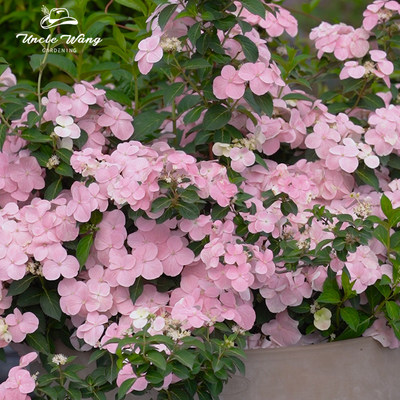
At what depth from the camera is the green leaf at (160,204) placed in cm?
160

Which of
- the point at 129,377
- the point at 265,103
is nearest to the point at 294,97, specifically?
the point at 265,103

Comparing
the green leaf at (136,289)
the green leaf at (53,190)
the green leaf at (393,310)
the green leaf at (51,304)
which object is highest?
the green leaf at (53,190)

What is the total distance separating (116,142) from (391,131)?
2.13 ft

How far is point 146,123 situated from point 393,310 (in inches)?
28.1

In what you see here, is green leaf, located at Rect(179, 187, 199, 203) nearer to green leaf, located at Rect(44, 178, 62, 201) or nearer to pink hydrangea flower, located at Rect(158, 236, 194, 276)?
pink hydrangea flower, located at Rect(158, 236, 194, 276)

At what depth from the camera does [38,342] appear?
1721 millimetres

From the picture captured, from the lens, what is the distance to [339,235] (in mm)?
1623

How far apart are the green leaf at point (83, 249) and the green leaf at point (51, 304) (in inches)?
4.0

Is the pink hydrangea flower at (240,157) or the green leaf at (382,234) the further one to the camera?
the pink hydrangea flower at (240,157)

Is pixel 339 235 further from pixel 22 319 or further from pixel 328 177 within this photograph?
pixel 22 319

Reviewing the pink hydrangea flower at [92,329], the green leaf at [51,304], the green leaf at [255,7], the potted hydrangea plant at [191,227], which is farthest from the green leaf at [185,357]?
the green leaf at [255,7]

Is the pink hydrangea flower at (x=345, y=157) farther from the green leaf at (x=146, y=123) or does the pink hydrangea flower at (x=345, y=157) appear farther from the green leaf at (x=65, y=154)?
the green leaf at (x=65, y=154)

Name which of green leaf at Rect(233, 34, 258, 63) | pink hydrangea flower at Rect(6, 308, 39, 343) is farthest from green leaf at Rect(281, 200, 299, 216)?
pink hydrangea flower at Rect(6, 308, 39, 343)

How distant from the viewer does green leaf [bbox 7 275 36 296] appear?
5.55ft
